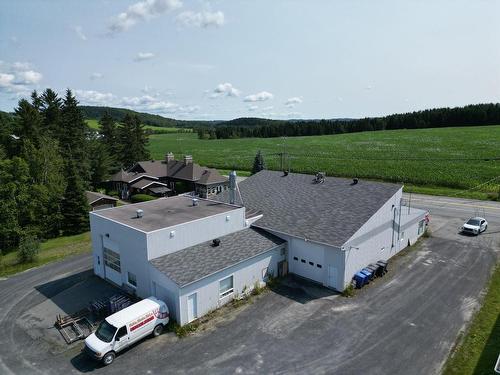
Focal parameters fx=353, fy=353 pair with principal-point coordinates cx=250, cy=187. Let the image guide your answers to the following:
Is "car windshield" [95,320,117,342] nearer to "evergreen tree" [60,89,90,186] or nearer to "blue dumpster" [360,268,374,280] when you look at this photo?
"blue dumpster" [360,268,374,280]

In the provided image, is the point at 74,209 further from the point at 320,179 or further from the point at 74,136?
the point at 320,179

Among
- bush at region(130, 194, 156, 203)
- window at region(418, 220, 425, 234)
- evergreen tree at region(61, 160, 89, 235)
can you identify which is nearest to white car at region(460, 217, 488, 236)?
window at region(418, 220, 425, 234)

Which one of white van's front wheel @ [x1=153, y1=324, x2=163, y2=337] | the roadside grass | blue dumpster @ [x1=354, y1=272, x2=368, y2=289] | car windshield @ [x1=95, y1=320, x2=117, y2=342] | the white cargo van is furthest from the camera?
blue dumpster @ [x1=354, y1=272, x2=368, y2=289]

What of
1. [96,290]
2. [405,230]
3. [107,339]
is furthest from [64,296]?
[405,230]

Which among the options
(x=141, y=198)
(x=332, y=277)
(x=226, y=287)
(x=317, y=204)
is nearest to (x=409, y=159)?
(x=317, y=204)

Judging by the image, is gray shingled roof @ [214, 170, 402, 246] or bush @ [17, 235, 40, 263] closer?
gray shingled roof @ [214, 170, 402, 246]

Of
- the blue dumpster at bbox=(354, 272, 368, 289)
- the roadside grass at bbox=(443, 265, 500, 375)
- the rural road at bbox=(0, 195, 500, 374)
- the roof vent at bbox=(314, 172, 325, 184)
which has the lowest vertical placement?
the rural road at bbox=(0, 195, 500, 374)

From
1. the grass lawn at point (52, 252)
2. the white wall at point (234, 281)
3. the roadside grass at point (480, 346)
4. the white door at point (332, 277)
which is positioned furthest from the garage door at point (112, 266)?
the roadside grass at point (480, 346)
